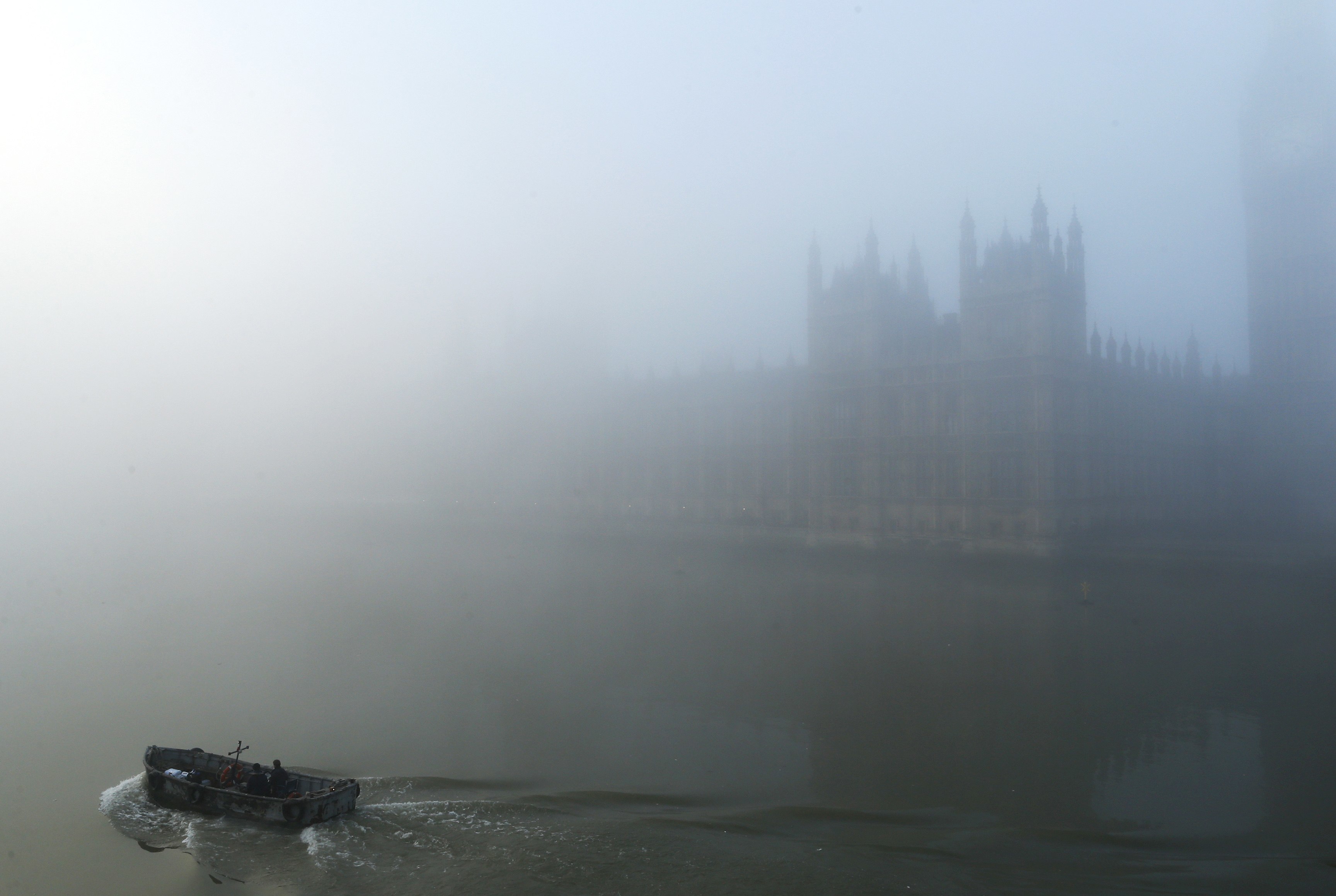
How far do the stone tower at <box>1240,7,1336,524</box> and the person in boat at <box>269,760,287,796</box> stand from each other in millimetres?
68540

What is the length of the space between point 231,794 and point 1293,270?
85.3 metres

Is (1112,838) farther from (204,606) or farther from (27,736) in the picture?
(204,606)

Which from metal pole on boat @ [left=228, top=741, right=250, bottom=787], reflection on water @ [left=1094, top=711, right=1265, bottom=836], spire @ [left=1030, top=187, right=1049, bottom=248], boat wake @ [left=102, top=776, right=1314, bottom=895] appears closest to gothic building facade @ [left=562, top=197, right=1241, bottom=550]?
spire @ [left=1030, top=187, right=1049, bottom=248]

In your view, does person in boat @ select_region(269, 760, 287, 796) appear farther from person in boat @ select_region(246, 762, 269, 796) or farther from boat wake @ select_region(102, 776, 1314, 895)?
boat wake @ select_region(102, 776, 1314, 895)

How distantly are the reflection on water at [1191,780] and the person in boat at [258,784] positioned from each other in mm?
15258

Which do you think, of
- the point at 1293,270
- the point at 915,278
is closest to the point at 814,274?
the point at 915,278

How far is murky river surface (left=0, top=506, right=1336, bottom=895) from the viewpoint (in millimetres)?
14250

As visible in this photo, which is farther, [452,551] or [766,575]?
[452,551]

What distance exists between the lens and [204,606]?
40.7 meters

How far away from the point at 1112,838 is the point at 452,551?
54527mm

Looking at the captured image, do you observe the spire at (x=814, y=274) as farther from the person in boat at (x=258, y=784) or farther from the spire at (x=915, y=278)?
the person in boat at (x=258, y=784)

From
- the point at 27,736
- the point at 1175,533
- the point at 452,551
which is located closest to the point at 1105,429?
the point at 1175,533

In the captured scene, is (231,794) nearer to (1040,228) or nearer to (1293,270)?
(1040,228)

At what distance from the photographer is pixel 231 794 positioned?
52.7 ft
